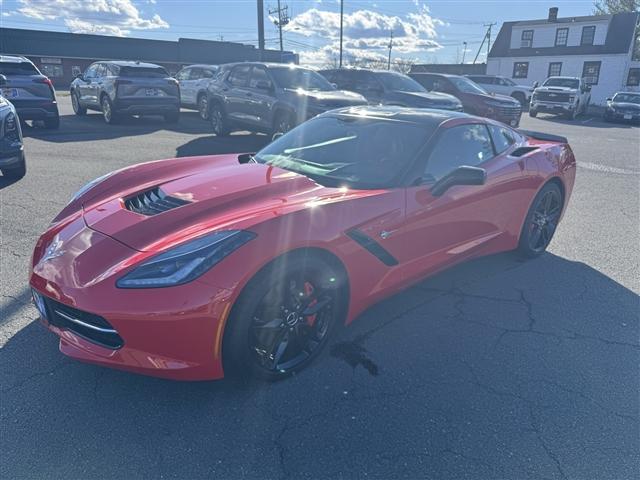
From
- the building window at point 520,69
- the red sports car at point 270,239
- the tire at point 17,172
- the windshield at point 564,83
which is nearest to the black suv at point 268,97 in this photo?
the tire at point 17,172

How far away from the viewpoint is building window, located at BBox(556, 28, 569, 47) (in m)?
37.7

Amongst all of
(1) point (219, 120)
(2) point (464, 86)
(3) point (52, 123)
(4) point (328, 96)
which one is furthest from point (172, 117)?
(2) point (464, 86)

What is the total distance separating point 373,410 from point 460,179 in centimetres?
163

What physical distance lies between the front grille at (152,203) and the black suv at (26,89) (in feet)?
28.9

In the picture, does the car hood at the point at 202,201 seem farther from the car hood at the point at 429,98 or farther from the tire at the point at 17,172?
the car hood at the point at 429,98

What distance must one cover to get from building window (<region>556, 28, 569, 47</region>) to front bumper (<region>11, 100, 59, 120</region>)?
3873 centimetres

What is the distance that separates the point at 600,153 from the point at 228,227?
11870 mm

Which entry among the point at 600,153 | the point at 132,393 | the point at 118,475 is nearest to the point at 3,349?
the point at 132,393

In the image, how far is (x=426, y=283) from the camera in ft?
13.2

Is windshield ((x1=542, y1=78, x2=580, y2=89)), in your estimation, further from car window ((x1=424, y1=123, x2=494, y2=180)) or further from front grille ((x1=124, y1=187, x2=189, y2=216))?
front grille ((x1=124, y1=187, x2=189, y2=216))

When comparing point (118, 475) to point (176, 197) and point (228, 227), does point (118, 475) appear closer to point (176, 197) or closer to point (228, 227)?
point (228, 227)

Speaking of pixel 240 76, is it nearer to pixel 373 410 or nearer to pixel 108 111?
pixel 108 111

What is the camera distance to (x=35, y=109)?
34.7 feet

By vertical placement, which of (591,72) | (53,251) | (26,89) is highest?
(591,72)
